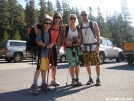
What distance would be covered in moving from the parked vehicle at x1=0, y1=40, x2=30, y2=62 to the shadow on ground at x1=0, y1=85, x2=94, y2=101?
13176 millimetres

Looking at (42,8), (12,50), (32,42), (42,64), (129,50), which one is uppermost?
(42,8)

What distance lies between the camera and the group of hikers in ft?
17.1

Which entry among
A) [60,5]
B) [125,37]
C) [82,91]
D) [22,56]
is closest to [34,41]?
[82,91]

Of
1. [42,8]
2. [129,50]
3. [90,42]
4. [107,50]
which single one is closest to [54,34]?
[90,42]

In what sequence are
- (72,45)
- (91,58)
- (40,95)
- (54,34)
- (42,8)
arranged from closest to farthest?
(40,95), (54,34), (72,45), (91,58), (42,8)

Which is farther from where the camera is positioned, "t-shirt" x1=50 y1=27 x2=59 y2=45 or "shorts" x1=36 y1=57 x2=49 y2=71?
"t-shirt" x1=50 y1=27 x2=59 y2=45

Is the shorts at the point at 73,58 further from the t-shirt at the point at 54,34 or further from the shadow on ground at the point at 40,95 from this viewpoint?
the shadow on ground at the point at 40,95

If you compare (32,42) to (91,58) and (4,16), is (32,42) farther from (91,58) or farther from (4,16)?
(4,16)

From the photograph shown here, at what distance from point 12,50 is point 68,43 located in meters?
13.4

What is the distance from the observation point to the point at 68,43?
5969 millimetres

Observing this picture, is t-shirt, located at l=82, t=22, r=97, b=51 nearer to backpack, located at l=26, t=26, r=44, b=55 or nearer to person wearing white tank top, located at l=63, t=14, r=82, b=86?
person wearing white tank top, located at l=63, t=14, r=82, b=86

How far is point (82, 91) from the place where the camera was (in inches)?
207

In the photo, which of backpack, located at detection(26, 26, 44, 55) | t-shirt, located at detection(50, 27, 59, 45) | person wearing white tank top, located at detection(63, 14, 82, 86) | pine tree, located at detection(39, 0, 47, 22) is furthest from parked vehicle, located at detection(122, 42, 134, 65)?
pine tree, located at detection(39, 0, 47, 22)

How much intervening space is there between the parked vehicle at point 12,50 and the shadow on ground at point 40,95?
13176mm
